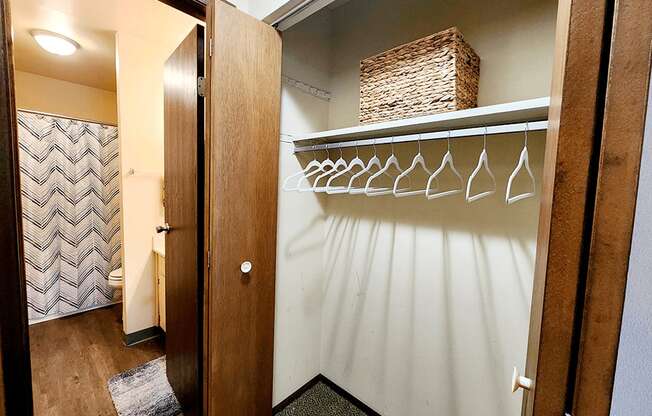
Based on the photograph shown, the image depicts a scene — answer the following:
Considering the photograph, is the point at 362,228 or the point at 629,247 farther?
the point at 362,228

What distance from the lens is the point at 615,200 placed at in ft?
1.04

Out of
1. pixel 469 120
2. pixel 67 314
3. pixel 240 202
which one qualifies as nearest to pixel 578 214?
pixel 469 120

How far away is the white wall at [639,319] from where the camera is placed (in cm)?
31

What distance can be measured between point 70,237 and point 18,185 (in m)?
2.64

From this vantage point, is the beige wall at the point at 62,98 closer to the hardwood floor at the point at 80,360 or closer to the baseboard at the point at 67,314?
the baseboard at the point at 67,314

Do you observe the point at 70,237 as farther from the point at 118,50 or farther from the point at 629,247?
the point at 629,247

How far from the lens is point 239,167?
123cm

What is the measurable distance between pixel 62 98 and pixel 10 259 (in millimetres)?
3733

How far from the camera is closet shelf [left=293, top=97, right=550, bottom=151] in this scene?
2.84ft

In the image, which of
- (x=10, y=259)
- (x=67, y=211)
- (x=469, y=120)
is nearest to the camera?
(x=10, y=259)

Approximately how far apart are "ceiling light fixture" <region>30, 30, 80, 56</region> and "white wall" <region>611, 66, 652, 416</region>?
3.59m

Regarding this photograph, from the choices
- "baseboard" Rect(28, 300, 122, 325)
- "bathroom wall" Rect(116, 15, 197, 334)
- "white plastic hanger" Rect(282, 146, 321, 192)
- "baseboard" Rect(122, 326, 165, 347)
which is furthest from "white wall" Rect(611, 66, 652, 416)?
"baseboard" Rect(28, 300, 122, 325)

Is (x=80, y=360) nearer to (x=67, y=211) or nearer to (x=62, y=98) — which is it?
(x=67, y=211)

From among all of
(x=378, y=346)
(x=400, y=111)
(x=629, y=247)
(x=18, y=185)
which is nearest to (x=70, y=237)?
(x=18, y=185)
